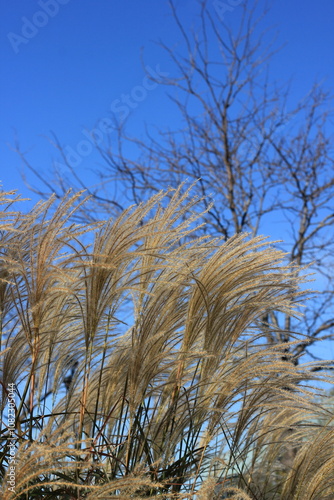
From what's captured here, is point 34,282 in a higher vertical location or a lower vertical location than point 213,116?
lower

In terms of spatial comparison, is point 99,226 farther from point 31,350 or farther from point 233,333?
point 233,333

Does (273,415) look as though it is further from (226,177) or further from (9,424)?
(226,177)

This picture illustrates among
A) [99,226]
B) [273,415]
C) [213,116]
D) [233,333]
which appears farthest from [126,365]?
[213,116]

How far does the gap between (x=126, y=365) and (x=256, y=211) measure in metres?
5.96

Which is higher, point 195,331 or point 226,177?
point 226,177

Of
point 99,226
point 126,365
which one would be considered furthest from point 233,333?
point 99,226

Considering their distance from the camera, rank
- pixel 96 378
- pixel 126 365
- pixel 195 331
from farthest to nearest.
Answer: pixel 96 378
pixel 126 365
pixel 195 331

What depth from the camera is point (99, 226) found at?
5.71 ft

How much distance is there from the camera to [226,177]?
7.90 m

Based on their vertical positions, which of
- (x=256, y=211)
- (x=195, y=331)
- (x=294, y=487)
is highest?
(x=256, y=211)

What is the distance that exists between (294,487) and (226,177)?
6154 millimetres

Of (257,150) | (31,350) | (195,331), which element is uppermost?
(257,150)

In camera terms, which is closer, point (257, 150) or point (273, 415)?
point (273, 415)

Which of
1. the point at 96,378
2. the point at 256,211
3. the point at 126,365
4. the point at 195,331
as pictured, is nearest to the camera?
the point at 195,331
